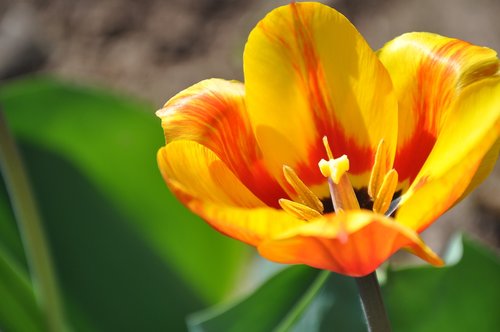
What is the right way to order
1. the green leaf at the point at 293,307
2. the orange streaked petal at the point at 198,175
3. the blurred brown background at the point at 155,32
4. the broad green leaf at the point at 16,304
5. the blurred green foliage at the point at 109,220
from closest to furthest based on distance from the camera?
the orange streaked petal at the point at 198,175 < the green leaf at the point at 293,307 < the broad green leaf at the point at 16,304 < the blurred green foliage at the point at 109,220 < the blurred brown background at the point at 155,32

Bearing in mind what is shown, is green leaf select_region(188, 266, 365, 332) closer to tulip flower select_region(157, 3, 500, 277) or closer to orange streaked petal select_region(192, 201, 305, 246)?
tulip flower select_region(157, 3, 500, 277)

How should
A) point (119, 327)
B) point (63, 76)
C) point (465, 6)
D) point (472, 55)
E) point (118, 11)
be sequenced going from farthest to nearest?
point (118, 11) → point (63, 76) → point (465, 6) → point (119, 327) → point (472, 55)

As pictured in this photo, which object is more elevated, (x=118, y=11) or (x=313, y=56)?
(x=313, y=56)

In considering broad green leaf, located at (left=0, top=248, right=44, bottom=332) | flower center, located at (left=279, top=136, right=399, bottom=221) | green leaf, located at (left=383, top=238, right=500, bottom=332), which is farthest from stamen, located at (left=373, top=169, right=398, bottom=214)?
broad green leaf, located at (left=0, top=248, right=44, bottom=332)

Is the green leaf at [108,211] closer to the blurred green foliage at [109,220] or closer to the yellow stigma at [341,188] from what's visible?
the blurred green foliage at [109,220]

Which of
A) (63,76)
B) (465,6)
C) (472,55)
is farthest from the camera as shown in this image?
(63,76)

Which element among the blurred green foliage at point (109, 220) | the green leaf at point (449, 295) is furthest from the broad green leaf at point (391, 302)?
the blurred green foliage at point (109, 220)

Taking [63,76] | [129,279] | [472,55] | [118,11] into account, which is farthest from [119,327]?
[118,11]

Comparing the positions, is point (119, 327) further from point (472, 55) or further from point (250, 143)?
point (472, 55)
